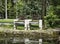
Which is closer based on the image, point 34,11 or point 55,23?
point 55,23

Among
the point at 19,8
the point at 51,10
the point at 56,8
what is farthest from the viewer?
the point at 19,8

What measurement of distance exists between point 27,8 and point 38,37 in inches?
344

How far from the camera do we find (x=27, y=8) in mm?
21109

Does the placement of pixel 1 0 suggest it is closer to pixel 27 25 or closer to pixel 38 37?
pixel 27 25

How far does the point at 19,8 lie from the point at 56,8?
948 cm

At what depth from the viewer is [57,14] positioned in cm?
1430

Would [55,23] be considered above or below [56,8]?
below

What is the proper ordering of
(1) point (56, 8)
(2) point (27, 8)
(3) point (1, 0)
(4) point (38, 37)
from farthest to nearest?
(3) point (1, 0)
(2) point (27, 8)
(1) point (56, 8)
(4) point (38, 37)

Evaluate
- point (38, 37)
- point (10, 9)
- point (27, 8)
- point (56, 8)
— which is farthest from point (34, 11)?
point (38, 37)

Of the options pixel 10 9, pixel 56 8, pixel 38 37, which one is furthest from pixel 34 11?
pixel 38 37

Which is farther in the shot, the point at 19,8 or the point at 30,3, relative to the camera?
the point at 19,8

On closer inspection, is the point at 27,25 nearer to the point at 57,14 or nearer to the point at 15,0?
the point at 57,14

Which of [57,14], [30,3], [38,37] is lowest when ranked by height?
[38,37]

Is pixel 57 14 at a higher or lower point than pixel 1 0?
lower
